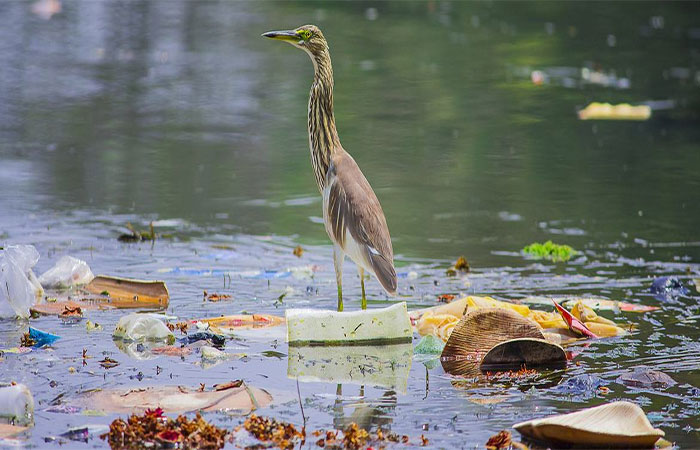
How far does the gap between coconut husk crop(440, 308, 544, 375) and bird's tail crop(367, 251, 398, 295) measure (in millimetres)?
442

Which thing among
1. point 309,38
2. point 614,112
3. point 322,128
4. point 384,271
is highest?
point 309,38

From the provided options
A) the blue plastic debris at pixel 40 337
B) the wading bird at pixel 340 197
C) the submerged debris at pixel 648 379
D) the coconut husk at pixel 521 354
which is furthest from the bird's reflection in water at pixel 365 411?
the blue plastic debris at pixel 40 337

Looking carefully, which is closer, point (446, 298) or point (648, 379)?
point (648, 379)

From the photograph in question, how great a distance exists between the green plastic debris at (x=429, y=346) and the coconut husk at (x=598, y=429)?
1461 mm

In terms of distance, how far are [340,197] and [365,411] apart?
1877 millimetres

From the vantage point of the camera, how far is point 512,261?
8492 mm

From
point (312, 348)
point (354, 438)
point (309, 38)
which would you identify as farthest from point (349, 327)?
point (309, 38)

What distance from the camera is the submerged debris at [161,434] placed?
469 cm

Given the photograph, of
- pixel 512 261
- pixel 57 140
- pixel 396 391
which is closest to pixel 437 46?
pixel 57 140

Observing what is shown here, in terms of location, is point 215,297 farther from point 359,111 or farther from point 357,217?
point 359,111

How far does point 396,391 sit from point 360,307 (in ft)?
5.44

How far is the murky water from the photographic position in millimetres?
5719

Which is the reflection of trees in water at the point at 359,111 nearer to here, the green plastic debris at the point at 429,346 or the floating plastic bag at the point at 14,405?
the green plastic debris at the point at 429,346

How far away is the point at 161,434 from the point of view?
15.5 feet
